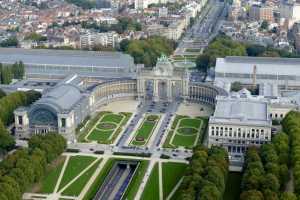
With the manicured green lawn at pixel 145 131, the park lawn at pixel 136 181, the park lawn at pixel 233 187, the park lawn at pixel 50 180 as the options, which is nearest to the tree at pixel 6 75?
the manicured green lawn at pixel 145 131

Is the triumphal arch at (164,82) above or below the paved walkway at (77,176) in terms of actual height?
above

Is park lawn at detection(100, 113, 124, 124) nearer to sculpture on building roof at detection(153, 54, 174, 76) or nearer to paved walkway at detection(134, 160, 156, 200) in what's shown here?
sculpture on building roof at detection(153, 54, 174, 76)

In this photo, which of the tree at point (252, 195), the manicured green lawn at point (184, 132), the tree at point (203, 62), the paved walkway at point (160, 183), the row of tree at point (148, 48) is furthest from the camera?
the row of tree at point (148, 48)

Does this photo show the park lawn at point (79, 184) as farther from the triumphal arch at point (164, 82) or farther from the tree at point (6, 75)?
the tree at point (6, 75)

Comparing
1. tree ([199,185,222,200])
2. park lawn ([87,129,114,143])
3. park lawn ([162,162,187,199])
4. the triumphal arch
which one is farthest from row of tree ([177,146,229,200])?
the triumphal arch

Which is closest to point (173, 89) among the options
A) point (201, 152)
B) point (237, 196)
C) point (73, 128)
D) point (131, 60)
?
point (131, 60)

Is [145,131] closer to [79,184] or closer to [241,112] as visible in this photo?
[241,112]
